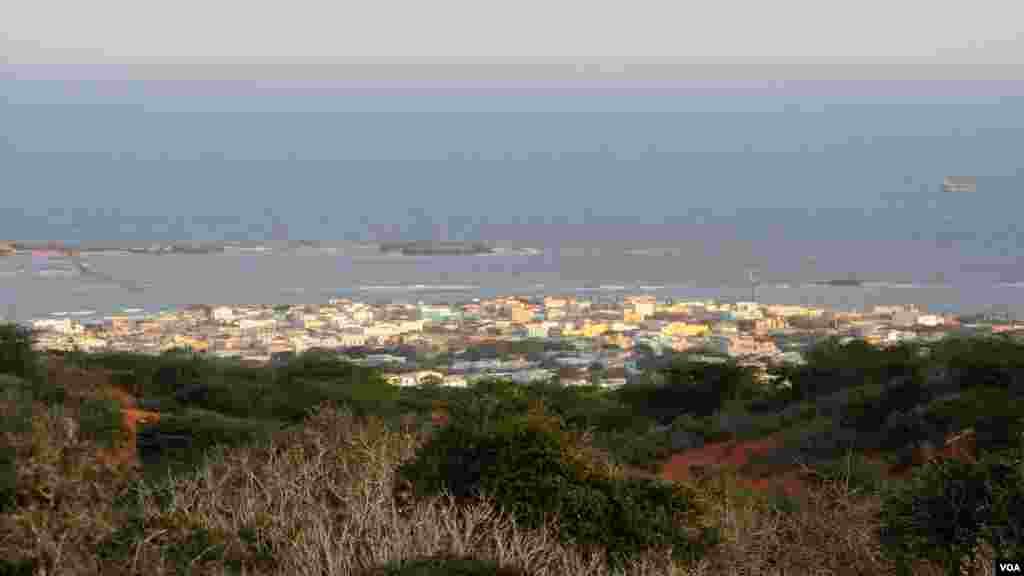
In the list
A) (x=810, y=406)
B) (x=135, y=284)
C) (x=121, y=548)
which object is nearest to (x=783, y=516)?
(x=121, y=548)

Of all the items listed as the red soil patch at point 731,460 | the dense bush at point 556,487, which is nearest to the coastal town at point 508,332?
the red soil patch at point 731,460

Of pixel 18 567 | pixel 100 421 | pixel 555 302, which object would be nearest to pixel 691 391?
pixel 100 421

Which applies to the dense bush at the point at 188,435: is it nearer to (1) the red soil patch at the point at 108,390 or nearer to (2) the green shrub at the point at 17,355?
(1) the red soil patch at the point at 108,390

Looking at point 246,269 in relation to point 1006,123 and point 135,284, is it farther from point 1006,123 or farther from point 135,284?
point 1006,123

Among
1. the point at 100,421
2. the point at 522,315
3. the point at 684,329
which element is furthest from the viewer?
the point at 522,315

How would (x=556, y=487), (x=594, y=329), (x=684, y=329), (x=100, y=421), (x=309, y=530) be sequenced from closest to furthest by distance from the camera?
(x=309, y=530), (x=556, y=487), (x=100, y=421), (x=684, y=329), (x=594, y=329)

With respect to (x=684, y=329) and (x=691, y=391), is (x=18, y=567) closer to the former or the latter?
(x=691, y=391)
